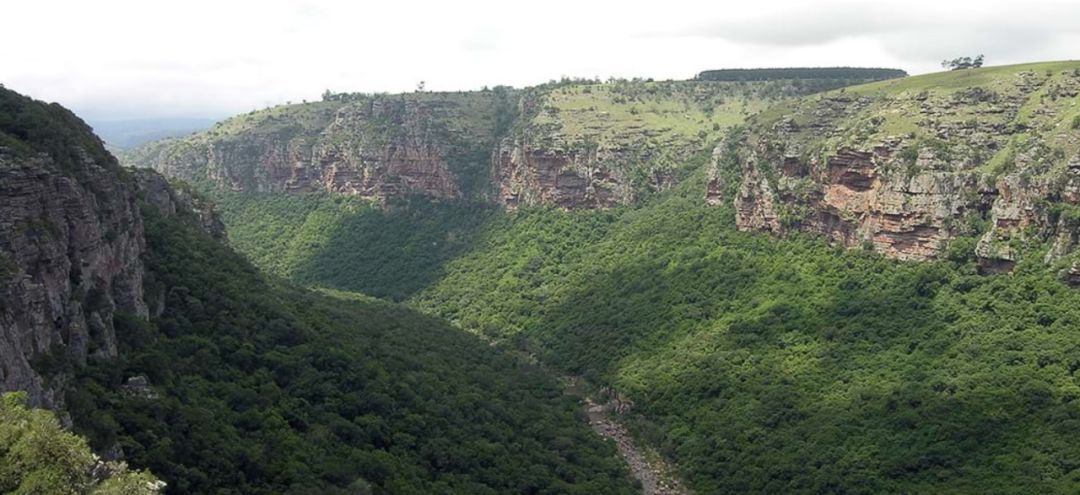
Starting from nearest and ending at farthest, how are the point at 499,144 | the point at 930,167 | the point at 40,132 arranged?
1. the point at 40,132
2. the point at 930,167
3. the point at 499,144

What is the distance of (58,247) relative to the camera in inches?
1708

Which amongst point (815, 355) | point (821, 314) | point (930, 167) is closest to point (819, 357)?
point (815, 355)

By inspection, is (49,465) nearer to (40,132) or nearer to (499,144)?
(40,132)

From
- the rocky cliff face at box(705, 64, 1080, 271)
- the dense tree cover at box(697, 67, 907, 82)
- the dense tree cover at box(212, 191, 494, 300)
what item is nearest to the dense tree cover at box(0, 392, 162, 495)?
the rocky cliff face at box(705, 64, 1080, 271)

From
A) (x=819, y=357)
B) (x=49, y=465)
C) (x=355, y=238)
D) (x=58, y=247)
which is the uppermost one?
(x=58, y=247)

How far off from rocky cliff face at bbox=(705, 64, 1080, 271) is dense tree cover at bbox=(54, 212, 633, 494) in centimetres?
3770

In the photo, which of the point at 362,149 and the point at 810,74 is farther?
the point at 810,74

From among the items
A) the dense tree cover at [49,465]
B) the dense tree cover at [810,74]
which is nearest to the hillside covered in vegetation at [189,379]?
the dense tree cover at [49,465]

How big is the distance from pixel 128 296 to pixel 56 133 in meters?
10.3

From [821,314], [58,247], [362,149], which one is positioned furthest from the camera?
[362,149]

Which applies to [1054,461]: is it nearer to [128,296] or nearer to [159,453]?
[159,453]

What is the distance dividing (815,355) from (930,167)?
23281 millimetres

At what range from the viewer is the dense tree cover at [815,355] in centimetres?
5991

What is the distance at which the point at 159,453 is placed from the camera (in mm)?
39031
